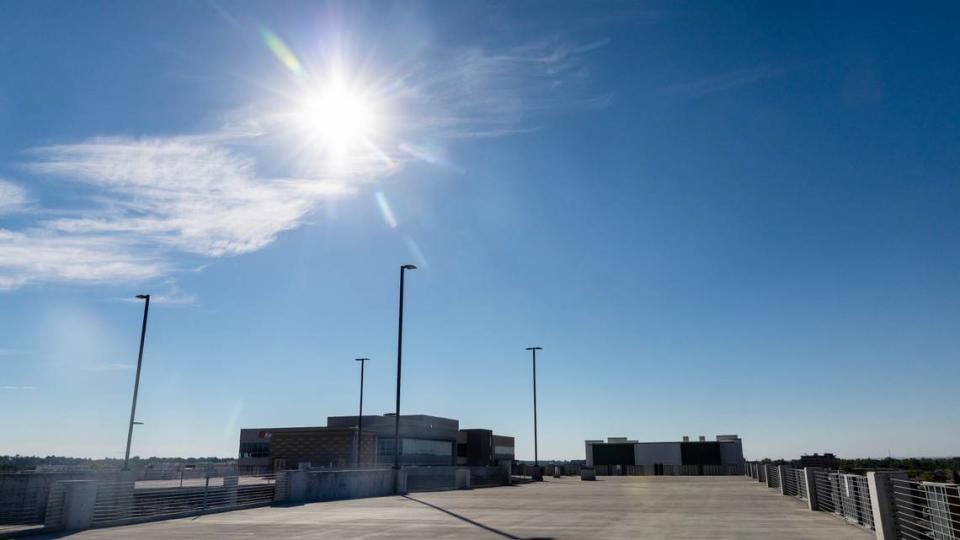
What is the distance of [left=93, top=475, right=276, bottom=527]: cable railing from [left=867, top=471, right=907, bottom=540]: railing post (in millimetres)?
Answer: 18202

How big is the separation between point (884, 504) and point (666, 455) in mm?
77730

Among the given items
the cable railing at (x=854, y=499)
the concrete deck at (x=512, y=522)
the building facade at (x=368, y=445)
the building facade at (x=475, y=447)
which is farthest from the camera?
the building facade at (x=475, y=447)

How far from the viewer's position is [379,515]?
20.2 meters

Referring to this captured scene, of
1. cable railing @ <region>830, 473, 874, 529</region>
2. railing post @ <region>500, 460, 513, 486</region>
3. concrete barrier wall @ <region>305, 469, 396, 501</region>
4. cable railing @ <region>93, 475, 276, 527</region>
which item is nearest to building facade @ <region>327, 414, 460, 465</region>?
railing post @ <region>500, 460, 513, 486</region>

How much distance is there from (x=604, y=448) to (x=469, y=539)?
78.4 metres

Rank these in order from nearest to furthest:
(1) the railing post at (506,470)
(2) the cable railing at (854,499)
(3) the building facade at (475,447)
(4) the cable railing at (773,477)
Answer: (2) the cable railing at (854,499), (4) the cable railing at (773,477), (1) the railing post at (506,470), (3) the building facade at (475,447)

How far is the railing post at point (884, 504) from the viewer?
12.6m

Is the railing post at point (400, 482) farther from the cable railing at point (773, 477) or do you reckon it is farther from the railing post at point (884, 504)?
the railing post at point (884, 504)

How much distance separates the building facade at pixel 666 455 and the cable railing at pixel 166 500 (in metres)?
62.5

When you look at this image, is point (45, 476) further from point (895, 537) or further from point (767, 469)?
point (767, 469)

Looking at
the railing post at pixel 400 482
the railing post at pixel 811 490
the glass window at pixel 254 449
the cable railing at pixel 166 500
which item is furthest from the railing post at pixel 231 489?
the glass window at pixel 254 449

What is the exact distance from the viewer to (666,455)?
86.2 meters

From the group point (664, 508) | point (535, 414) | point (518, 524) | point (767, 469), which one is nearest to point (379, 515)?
point (518, 524)

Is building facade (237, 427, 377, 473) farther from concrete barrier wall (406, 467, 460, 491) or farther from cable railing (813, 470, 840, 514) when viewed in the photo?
cable railing (813, 470, 840, 514)
